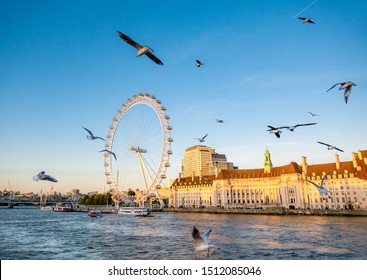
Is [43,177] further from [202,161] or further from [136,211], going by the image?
[202,161]

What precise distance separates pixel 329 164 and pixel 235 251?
66.2 meters

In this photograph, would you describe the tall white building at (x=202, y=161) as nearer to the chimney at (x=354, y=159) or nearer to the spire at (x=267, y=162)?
the spire at (x=267, y=162)

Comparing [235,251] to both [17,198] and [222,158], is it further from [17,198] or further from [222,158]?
[17,198]

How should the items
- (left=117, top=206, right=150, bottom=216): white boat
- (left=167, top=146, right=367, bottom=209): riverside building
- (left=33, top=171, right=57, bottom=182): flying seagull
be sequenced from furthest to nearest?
(left=167, top=146, right=367, bottom=209): riverside building → (left=117, top=206, right=150, bottom=216): white boat → (left=33, top=171, right=57, bottom=182): flying seagull

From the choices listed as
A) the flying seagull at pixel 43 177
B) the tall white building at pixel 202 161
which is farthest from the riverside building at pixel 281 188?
the flying seagull at pixel 43 177

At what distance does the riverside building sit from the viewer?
67.2 meters

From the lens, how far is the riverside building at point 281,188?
67250mm

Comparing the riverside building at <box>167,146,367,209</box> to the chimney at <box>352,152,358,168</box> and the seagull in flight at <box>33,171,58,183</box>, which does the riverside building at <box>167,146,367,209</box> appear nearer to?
the chimney at <box>352,152,358,168</box>

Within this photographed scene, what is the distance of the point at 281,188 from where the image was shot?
80.7 m

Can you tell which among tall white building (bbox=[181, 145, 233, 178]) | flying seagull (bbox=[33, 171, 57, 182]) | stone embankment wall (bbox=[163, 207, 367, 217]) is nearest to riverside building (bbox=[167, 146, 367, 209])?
stone embankment wall (bbox=[163, 207, 367, 217])

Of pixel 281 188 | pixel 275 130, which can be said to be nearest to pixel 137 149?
pixel 281 188

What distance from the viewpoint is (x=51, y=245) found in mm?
20594
